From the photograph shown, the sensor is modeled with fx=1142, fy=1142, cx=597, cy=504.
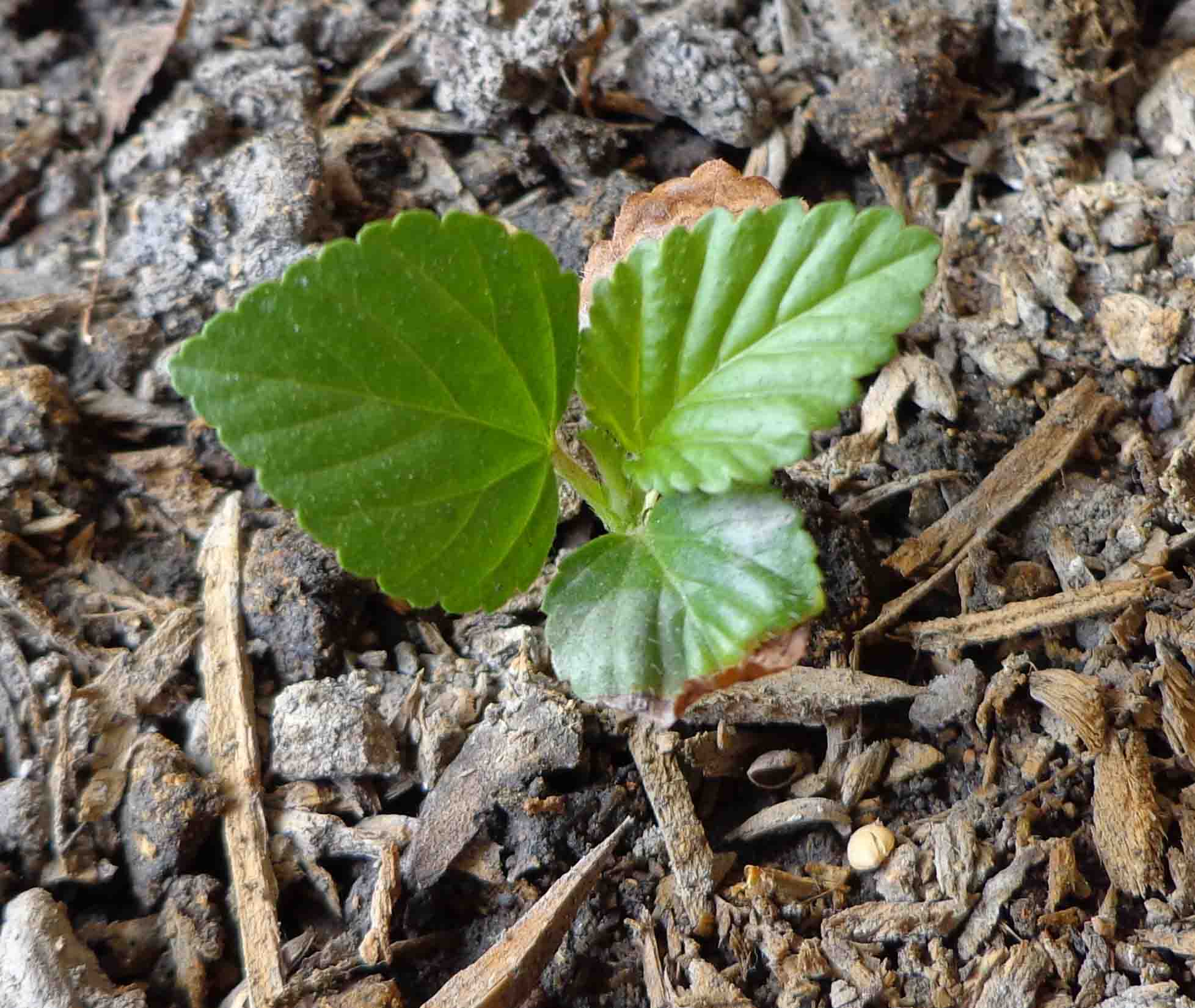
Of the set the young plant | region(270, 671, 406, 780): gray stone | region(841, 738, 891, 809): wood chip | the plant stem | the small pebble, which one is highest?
the young plant

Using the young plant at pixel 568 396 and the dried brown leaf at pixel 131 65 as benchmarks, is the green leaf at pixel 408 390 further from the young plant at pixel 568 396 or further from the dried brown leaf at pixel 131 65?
the dried brown leaf at pixel 131 65

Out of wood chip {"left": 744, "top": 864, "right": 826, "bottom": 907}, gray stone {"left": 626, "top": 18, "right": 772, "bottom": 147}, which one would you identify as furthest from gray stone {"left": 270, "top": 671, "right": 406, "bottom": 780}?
gray stone {"left": 626, "top": 18, "right": 772, "bottom": 147}

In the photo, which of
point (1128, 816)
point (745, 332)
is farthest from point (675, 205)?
point (1128, 816)

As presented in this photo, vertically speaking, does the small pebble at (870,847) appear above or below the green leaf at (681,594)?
below

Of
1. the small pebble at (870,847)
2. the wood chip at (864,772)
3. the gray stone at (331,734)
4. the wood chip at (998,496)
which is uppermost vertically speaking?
the wood chip at (998,496)

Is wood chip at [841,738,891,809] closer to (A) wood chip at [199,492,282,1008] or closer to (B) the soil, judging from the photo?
(B) the soil

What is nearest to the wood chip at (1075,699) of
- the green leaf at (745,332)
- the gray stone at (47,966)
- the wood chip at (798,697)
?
the wood chip at (798,697)

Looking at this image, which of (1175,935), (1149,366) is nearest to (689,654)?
(1175,935)
